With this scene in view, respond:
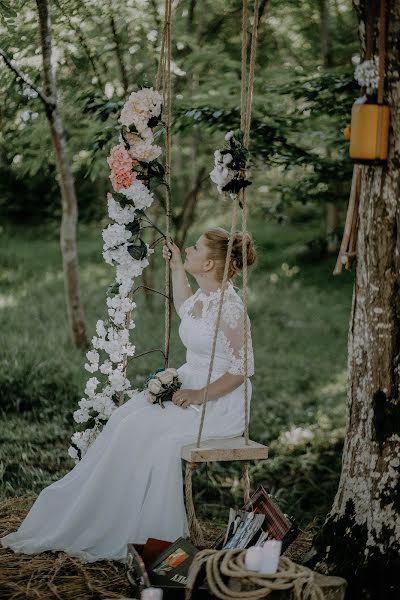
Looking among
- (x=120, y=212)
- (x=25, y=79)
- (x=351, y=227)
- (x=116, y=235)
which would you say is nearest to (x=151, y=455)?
(x=116, y=235)

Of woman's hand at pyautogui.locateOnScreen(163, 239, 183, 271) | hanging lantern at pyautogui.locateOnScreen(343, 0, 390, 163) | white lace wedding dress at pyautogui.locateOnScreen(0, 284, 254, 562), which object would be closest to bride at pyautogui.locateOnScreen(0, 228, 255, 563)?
white lace wedding dress at pyautogui.locateOnScreen(0, 284, 254, 562)

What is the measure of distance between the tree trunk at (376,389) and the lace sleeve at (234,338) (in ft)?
2.05

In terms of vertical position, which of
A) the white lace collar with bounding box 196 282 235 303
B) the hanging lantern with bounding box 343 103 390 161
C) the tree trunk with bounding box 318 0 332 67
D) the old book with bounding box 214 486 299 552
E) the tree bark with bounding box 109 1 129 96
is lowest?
the old book with bounding box 214 486 299 552

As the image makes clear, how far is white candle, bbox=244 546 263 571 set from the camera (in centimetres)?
287

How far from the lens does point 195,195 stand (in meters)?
9.32

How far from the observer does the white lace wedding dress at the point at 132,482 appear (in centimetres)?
363

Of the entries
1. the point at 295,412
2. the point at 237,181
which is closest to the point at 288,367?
the point at 295,412

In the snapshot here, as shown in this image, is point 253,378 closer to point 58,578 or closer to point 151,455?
point 151,455

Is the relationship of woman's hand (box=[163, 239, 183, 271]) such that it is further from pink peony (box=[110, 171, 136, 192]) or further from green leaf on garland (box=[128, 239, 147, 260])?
pink peony (box=[110, 171, 136, 192])

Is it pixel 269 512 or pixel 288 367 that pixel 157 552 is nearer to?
pixel 269 512

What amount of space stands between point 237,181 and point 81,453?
1667 mm

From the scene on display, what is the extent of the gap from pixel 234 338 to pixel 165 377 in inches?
14.9

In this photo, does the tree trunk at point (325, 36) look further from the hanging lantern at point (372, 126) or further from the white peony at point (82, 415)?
the hanging lantern at point (372, 126)

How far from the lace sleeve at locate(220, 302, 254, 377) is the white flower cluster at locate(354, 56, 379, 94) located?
4.01 feet
